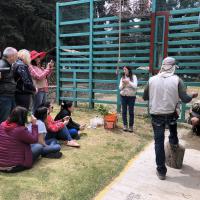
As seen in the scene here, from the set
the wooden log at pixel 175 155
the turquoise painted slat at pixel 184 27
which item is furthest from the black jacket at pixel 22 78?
the turquoise painted slat at pixel 184 27

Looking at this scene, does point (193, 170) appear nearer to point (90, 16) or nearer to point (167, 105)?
point (167, 105)

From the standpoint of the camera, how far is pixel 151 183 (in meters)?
4.36

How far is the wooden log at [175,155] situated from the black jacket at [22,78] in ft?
9.08

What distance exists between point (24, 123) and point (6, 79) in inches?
50.4

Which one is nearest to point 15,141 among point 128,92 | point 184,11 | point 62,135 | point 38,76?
point 62,135

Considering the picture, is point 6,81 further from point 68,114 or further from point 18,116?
point 68,114

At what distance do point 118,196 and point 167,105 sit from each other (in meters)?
1.41

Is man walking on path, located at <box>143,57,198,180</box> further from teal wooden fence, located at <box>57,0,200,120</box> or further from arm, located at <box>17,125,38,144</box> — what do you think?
teal wooden fence, located at <box>57,0,200,120</box>

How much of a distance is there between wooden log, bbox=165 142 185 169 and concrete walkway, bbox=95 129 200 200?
0.09 metres

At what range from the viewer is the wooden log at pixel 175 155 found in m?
4.88

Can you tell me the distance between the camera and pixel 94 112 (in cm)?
920

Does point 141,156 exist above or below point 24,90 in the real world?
below

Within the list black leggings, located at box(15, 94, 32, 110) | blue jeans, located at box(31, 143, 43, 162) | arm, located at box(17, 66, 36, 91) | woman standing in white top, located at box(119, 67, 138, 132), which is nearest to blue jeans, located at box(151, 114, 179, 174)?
blue jeans, located at box(31, 143, 43, 162)

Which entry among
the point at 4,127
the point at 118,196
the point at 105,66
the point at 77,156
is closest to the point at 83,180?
the point at 118,196
